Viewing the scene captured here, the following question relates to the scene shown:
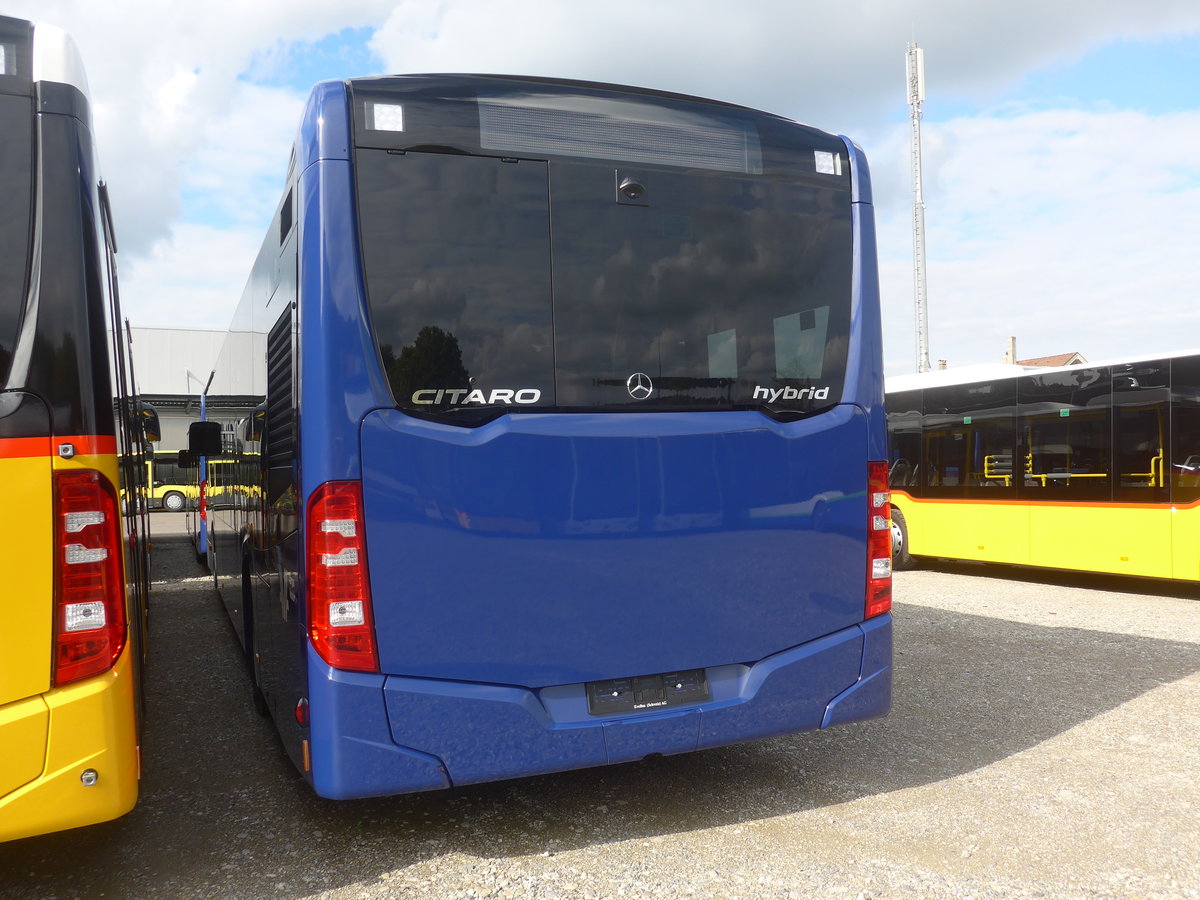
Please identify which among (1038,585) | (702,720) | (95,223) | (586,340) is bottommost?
(1038,585)

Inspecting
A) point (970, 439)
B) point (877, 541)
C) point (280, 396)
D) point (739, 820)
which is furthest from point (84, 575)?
point (970, 439)

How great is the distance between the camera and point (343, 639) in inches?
137

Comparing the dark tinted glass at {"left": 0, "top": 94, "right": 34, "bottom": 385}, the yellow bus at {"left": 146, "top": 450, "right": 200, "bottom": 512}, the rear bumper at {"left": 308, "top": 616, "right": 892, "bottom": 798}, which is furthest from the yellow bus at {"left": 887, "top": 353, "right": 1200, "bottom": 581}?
the yellow bus at {"left": 146, "top": 450, "right": 200, "bottom": 512}

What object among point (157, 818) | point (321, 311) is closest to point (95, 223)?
point (321, 311)

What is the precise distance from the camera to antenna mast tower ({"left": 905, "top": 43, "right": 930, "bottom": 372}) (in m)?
36.8

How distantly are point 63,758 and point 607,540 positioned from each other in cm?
192

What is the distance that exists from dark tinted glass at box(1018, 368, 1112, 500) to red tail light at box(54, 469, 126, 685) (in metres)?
11.2

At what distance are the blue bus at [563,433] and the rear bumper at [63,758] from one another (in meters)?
Result: 0.67

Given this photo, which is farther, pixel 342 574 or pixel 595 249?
pixel 595 249

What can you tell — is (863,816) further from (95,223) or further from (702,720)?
(95,223)

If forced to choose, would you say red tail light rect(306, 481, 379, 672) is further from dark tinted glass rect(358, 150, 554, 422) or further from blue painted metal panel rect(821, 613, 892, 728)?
blue painted metal panel rect(821, 613, 892, 728)

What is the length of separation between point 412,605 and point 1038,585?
10.9 meters

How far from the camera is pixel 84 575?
303 centimetres

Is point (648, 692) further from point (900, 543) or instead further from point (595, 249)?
point (900, 543)
